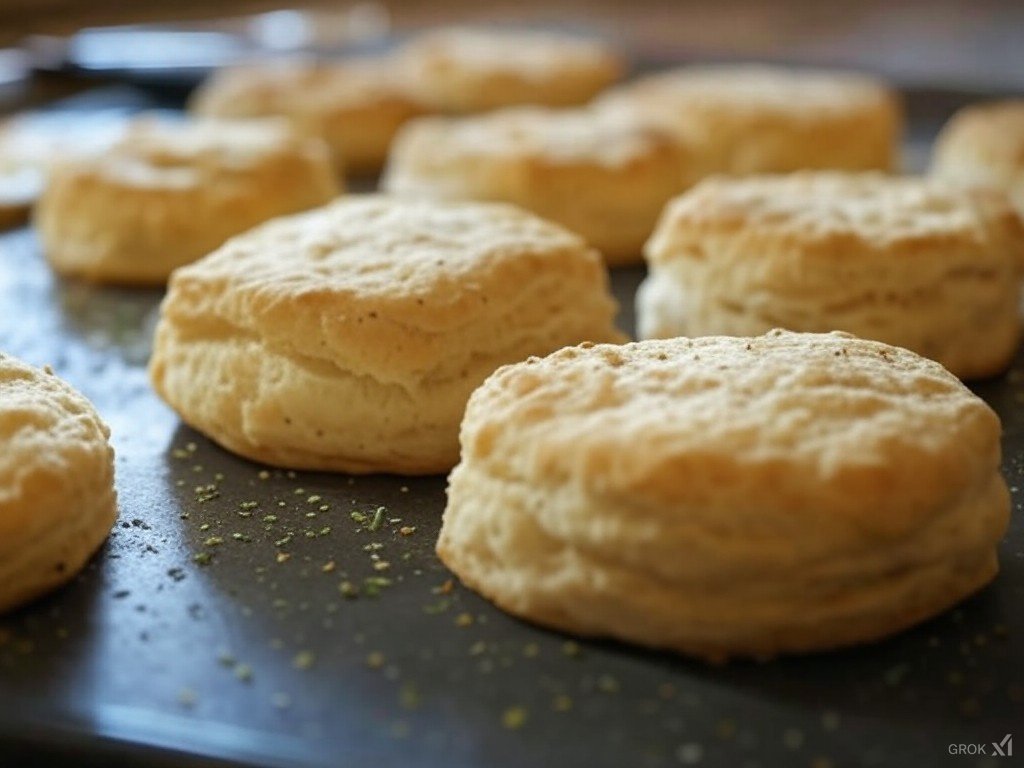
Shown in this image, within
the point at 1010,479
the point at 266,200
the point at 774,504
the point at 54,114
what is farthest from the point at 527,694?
the point at 54,114

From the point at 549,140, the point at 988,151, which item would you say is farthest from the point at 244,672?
the point at 988,151

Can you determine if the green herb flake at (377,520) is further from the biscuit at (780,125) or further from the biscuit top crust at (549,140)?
the biscuit at (780,125)

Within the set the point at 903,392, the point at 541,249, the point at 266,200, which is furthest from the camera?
the point at 266,200

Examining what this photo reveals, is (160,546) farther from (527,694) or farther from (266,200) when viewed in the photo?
(266,200)

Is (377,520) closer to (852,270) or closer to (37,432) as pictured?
(37,432)

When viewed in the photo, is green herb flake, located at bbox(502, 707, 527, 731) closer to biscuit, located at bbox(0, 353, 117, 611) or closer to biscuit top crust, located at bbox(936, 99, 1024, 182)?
biscuit, located at bbox(0, 353, 117, 611)

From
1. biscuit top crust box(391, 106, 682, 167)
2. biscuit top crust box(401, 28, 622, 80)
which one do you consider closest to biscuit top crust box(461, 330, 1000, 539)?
biscuit top crust box(391, 106, 682, 167)
